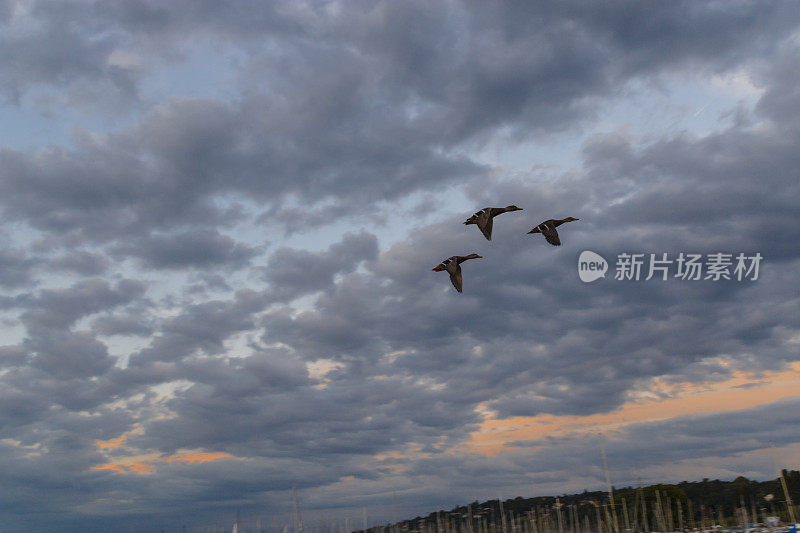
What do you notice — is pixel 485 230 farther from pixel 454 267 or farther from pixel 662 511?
pixel 662 511

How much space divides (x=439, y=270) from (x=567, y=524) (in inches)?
5536

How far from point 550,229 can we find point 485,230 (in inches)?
169

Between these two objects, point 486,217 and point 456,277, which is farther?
point 456,277

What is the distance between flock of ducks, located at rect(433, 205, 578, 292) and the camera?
27.7 m

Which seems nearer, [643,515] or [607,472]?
[607,472]

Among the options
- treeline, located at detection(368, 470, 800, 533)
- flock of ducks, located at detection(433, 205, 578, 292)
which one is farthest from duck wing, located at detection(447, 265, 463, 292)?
treeline, located at detection(368, 470, 800, 533)

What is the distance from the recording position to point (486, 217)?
27969 mm

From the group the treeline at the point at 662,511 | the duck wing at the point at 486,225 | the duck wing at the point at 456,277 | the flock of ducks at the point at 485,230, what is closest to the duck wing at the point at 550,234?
the flock of ducks at the point at 485,230

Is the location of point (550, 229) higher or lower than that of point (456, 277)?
higher

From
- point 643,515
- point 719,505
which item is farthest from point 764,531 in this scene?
point 719,505

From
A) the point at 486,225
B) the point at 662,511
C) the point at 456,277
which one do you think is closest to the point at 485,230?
the point at 486,225

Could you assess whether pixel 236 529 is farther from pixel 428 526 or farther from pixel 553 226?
pixel 553 226

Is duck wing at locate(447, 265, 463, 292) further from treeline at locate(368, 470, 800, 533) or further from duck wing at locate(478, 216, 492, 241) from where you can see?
treeline at locate(368, 470, 800, 533)

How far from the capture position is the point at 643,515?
360ft
